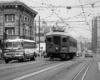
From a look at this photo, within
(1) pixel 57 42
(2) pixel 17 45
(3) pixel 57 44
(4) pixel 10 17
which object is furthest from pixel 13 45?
(4) pixel 10 17

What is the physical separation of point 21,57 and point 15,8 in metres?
23.0

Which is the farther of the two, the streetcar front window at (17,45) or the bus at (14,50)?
the streetcar front window at (17,45)

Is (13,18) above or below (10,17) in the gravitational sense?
below

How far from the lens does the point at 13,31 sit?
51406mm

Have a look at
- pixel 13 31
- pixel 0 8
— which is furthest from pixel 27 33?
pixel 0 8

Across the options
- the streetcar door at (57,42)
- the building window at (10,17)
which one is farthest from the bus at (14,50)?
the building window at (10,17)

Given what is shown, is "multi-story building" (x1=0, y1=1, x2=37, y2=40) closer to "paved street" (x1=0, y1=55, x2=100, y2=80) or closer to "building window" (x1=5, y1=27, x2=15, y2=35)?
"building window" (x1=5, y1=27, x2=15, y2=35)

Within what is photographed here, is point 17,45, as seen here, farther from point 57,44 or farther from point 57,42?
point 57,42

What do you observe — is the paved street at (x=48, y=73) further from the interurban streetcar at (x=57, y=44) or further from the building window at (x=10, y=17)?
the building window at (x=10, y=17)

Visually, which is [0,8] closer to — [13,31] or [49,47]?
[13,31]

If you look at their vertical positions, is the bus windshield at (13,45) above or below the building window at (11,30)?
below

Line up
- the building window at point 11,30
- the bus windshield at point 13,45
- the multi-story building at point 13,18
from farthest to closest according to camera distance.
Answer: the building window at point 11,30, the multi-story building at point 13,18, the bus windshield at point 13,45

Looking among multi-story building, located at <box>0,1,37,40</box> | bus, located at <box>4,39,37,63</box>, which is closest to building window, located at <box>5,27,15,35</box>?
multi-story building, located at <box>0,1,37,40</box>

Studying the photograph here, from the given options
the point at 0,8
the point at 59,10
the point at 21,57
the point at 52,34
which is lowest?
the point at 21,57
